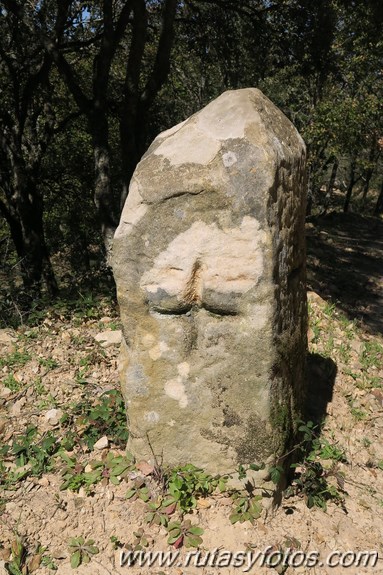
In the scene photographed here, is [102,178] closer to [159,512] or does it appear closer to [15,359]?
[15,359]

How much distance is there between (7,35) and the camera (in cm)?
870

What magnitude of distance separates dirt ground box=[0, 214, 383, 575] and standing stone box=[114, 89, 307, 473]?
1.42ft

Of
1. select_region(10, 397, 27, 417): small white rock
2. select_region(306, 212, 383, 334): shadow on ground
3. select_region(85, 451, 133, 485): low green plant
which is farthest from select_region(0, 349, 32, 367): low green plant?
select_region(306, 212, 383, 334): shadow on ground

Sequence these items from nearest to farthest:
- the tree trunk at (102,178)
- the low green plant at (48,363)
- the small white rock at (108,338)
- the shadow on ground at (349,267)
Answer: the low green plant at (48,363)
the small white rock at (108,338)
the tree trunk at (102,178)
the shadow on ground at (349,267)

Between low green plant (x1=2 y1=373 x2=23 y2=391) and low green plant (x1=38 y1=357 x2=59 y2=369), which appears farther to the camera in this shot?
low green plant (x1=38 y1=357 x2=59 y2=369)

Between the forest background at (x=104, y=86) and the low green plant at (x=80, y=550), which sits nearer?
the low green plant at (x=80, y=550)

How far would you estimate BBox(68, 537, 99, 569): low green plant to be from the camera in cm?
271

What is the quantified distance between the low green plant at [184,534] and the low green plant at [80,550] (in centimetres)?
44

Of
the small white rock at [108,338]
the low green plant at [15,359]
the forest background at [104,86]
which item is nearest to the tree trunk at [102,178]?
the forest background at [104,86]

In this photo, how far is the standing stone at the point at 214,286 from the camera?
2625 mm

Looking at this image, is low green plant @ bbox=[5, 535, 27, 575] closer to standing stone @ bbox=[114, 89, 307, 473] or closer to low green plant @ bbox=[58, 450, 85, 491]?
low green plant @ bbox=[58, 450, 85, 491]

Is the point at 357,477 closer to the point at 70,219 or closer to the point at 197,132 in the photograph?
the point at 197,132

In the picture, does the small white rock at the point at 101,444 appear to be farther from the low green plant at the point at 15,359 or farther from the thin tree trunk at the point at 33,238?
the thin tree trunk at the point at 33,238

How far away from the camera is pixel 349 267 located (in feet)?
28.8
